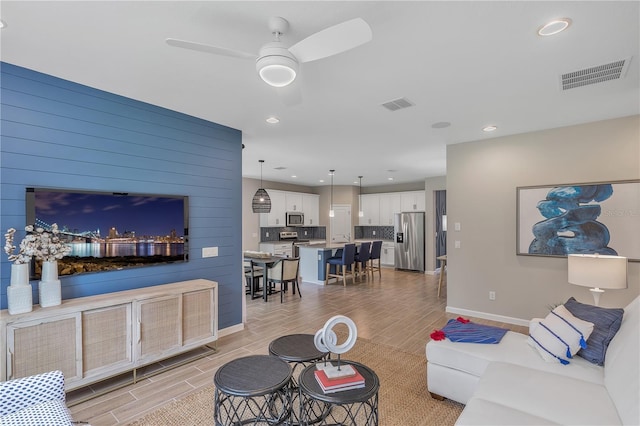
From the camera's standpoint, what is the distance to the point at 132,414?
7.68 feet

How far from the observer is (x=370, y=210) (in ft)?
33.3

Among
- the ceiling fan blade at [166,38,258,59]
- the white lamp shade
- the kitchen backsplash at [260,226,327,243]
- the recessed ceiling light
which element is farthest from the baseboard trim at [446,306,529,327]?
the kitchen backsplash at [260,226,327,243]

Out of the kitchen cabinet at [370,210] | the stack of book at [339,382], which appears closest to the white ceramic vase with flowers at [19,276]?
the stack of book at [339,382]

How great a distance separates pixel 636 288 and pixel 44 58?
6.18 metres

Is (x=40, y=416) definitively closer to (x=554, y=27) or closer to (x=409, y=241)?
(x=554, y=27)

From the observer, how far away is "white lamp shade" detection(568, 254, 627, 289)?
2.81 m

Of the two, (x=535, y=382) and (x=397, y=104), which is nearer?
(x=535, y=382)

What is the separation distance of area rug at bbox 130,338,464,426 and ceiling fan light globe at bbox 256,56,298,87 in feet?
7.95

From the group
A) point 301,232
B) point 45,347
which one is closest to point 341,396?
point 45,347

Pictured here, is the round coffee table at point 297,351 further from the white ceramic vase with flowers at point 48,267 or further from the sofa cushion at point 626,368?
the white ceramic vase with flowers at point 48,267

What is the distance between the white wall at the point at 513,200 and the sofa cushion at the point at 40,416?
4.75m

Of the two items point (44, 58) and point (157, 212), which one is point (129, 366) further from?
point (44, 58)

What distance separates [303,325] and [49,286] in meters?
2.84

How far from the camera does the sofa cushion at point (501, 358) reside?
2055 millimetres
